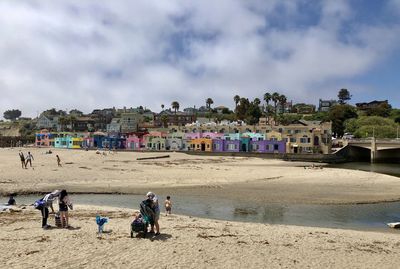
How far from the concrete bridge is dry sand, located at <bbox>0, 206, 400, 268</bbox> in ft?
287

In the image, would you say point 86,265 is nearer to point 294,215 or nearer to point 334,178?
point 294,215

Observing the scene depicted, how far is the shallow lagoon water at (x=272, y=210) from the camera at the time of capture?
966 inches

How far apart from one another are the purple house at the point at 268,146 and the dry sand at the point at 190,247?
3434 inches

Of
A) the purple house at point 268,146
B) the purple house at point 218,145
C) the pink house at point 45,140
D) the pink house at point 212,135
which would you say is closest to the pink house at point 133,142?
the pink house at point 212,135

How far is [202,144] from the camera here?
112625mm

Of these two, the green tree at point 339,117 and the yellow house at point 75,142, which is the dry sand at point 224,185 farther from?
the green tree at point 339,117

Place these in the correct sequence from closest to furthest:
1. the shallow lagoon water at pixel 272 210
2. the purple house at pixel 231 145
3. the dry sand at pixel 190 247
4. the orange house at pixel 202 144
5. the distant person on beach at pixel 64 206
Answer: the dry sand at pixel 190 247 → the distant person on beach at pixel 64 206 → the shallow lagoon water at pixel 272 210 → the purple house at pixel 231 145 → the orange house at pixel 202 144

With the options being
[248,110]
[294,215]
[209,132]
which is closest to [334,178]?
[294,215]

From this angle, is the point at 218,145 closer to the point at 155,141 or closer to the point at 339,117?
the point at 155,141

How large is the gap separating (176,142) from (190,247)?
10174cm

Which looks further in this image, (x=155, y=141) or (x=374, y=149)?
(x=155, y=141)

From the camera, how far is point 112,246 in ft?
48.8

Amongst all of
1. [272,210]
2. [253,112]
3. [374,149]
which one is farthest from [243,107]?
[272,210]

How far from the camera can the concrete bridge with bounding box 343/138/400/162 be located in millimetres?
99812
